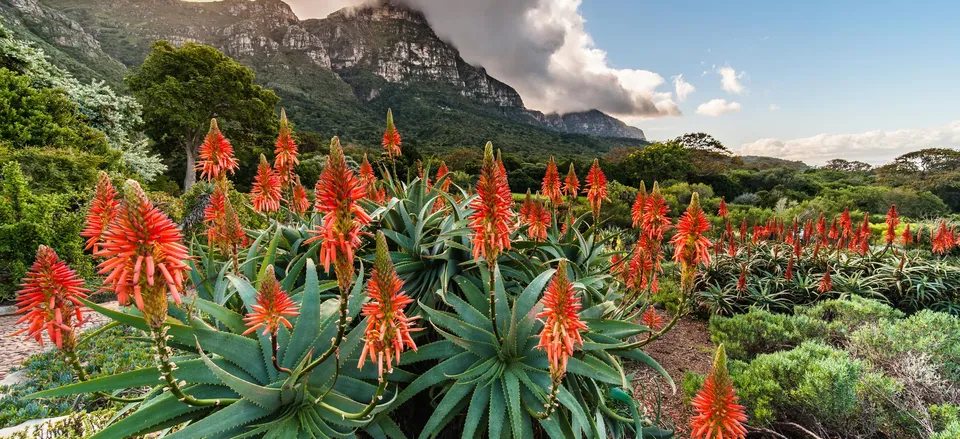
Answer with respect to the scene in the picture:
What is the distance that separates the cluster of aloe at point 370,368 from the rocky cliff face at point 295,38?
6455cm

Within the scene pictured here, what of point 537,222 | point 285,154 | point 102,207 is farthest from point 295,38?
point 102,207

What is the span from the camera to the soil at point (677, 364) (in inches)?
180

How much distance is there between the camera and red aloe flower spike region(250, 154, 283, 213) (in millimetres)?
3275

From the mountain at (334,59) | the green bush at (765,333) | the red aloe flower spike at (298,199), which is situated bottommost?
the green bush at (765,333)

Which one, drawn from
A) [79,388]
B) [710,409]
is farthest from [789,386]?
[79,388]

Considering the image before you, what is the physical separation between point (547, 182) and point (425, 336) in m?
2.21

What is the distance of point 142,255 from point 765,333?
22.6ft

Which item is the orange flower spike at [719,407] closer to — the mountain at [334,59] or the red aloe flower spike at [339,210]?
the red aloe flower spike at [339,210]

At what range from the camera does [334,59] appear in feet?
351

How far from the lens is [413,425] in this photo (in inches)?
101

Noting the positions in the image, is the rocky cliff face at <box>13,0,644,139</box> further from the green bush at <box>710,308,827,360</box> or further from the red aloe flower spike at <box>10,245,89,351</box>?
the green bush at <box>710,308,827,360</box>

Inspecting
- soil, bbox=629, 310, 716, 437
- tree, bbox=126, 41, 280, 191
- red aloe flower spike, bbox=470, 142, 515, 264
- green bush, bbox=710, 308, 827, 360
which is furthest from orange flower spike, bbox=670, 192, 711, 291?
tree, bbox=126, 41, 280, 191

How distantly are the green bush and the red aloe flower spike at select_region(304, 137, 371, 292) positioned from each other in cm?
592

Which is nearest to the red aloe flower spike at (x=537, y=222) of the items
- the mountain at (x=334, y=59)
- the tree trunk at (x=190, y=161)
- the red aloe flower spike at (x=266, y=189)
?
the red aloe flower spike at (x=266, y=189)
